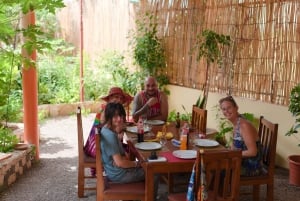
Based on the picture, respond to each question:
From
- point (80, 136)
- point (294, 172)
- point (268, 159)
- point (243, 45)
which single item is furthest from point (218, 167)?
point (243, 45)

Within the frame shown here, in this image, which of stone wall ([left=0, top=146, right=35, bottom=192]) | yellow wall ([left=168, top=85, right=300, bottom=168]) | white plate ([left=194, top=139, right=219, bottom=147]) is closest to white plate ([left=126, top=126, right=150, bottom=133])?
white plate ([left=194, top=139, right=219, bottom=147])

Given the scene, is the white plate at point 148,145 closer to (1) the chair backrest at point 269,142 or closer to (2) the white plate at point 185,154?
(2) the white plate at point 185,154

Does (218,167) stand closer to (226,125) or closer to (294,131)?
(294,131)

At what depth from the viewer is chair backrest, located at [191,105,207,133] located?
3.96 m

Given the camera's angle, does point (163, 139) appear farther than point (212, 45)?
No

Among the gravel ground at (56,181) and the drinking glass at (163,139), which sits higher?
the drinking glass at (163,139)

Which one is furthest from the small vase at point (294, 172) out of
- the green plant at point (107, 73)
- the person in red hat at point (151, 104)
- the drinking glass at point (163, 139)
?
the green plant at point (107, 73)

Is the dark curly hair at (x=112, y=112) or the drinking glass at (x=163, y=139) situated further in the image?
the drinking glass at (x=163, y=139)

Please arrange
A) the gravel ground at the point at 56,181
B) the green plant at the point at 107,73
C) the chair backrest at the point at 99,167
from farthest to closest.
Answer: the green plant at the point at 107,73 → the gravel ground at the point at 56,181 → the chair backrest at the point at 99,167

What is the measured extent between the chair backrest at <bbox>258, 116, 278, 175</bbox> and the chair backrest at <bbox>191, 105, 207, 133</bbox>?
660 millimetres

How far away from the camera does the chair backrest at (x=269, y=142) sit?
10.4 ft

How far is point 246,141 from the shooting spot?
Answer: 10.2 ft

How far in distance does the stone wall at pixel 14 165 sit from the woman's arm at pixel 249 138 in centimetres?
242

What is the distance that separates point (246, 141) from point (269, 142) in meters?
0.28
